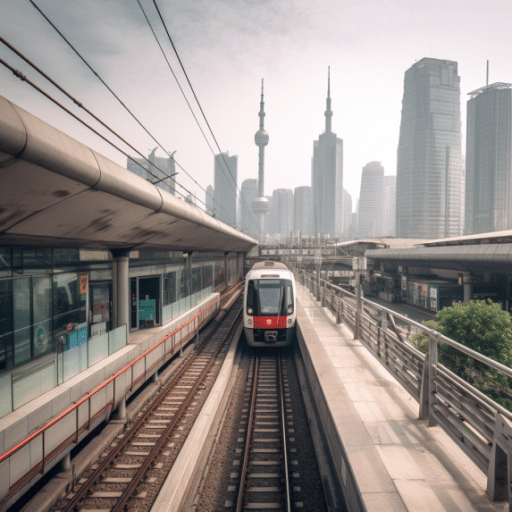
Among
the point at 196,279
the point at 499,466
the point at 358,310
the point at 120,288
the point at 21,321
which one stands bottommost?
the point at 499,466

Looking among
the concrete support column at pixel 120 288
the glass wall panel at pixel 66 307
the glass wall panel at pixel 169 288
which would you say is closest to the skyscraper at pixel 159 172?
the concrete support column at pixel 120 288

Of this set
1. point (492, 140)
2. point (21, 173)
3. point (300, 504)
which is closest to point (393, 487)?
point (300, 504)

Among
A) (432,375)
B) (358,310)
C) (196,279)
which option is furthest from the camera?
(196,279)

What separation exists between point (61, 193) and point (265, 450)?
6.17 metres

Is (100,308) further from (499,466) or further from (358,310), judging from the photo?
(499,466)

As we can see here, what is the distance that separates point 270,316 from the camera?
519 inches

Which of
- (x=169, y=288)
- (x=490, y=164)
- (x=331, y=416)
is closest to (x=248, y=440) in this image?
(x=331, y=416)

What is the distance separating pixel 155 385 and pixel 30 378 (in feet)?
15.7

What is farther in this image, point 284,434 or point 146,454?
point 284,434

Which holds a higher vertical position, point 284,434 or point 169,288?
point 169,288

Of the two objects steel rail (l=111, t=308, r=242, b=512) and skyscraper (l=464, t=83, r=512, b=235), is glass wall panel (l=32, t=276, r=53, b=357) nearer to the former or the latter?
steel rail (l=111, t=308, r=242, b=512)

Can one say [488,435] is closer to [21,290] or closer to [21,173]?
[21,173]

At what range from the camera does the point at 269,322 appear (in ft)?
43.3

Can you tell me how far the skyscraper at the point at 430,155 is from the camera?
168625 mm
